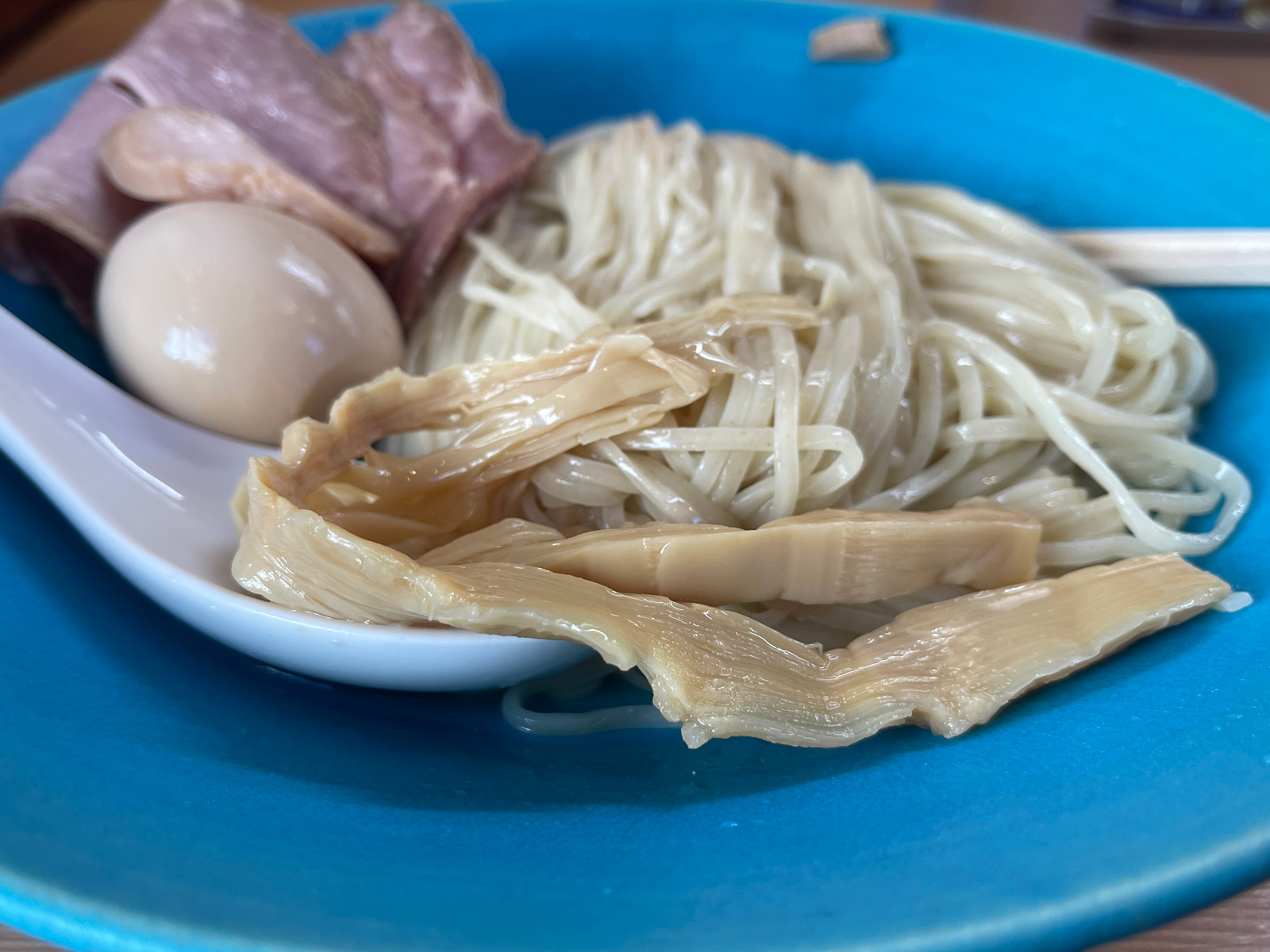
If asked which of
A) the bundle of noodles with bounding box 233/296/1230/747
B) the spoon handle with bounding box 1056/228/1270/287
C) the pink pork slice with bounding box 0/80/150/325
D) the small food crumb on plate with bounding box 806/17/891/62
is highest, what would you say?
the small food crumb on plate with bounding box 806/17/891/62

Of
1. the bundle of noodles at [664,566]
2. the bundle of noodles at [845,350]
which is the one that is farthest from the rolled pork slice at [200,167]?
the bundle of noodles at [664,566]

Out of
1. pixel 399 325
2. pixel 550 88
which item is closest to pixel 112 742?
pixel 399 325

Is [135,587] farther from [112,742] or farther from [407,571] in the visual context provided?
[407,571]

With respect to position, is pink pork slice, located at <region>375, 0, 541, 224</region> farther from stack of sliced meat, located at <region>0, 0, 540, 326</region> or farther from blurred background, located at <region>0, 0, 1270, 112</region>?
blurred background, located at <region>0, 0, 1270, 112</region>

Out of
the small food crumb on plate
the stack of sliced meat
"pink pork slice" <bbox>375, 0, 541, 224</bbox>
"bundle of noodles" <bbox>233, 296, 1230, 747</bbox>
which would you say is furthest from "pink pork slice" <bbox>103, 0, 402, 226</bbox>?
the small food crumb on plate

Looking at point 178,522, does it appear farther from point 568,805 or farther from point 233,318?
point 568,805

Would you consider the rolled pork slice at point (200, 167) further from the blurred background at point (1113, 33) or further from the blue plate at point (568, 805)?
the blurred background at point (1113, 33)

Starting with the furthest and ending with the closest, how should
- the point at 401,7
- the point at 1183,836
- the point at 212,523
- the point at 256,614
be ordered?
1. the point at 401,7
2. the point at 212,523
3. the point at 256,614
4. the point at 1183,836
